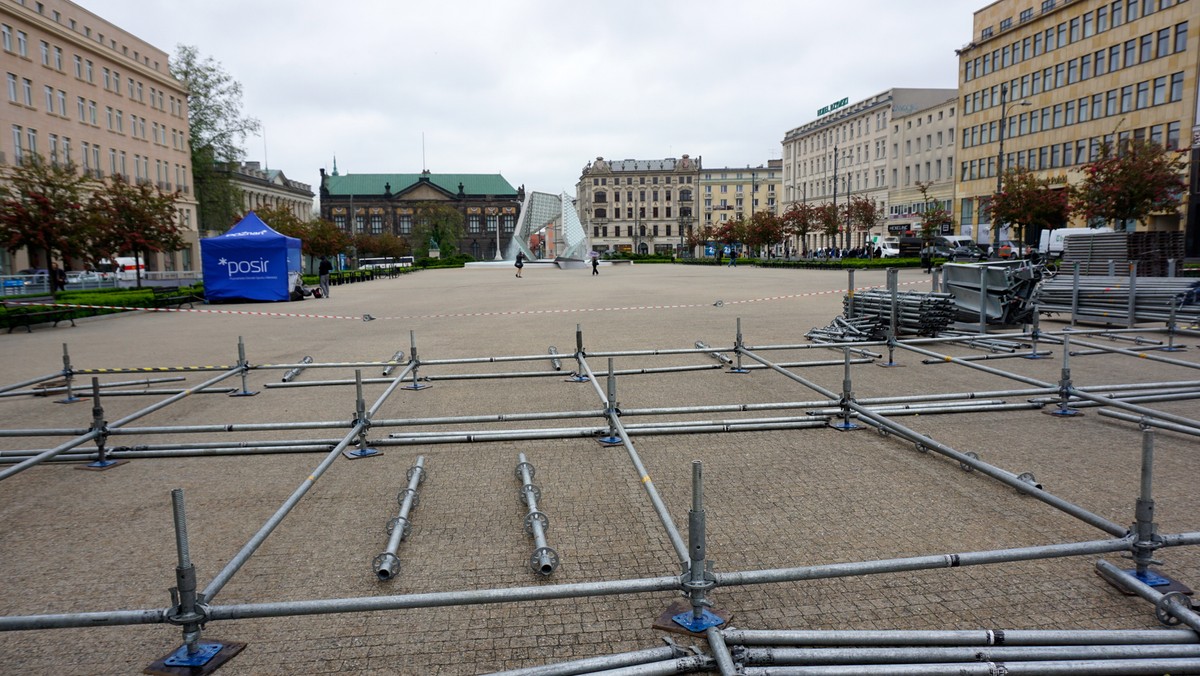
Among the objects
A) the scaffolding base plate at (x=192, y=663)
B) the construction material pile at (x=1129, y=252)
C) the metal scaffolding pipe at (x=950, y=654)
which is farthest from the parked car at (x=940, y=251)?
the scaffolding base plate at (x=192, y=663)

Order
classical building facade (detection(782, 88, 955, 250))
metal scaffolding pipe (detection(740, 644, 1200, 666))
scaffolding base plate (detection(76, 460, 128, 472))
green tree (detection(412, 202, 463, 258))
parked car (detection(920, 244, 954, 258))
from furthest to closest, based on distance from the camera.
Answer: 1. green tree (detection(412, 202, 463, 258))
2. classical building facade (detection(782, 88, 955, 250))
3. parked car (detection(920, 244, 954, 258))
4. scaffolding base plate (detection(76, 460, 128, 472))
5. metal scaffolding pipe (detection(740, 644, 1200, 666))

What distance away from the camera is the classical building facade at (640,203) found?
157250mm

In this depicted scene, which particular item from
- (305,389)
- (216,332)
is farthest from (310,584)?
(216,332)

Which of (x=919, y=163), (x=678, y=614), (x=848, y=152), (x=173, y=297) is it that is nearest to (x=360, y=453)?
(x=678, y=614)

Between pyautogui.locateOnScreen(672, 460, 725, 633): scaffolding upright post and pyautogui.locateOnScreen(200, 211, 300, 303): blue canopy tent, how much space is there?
29411mm

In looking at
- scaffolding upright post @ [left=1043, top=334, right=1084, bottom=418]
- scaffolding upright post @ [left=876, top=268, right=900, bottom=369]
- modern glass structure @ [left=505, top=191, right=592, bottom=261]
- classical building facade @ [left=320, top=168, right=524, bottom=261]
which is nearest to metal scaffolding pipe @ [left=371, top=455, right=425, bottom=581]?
scaffolding upright post @ [left=1043, top=334, right=1084, bottom=418]

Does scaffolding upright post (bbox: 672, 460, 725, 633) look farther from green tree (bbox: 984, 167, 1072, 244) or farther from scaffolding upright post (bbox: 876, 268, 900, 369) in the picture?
green tree (bbox: 984, 167, 1072, 244)

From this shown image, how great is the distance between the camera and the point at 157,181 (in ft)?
218

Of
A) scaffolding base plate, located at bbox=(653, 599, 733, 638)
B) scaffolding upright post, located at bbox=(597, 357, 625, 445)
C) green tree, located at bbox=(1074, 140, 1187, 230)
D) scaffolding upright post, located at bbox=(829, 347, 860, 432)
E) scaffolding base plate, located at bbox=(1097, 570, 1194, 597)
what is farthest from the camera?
green tree, located at bbox=(1074, 140, 1187, 230)

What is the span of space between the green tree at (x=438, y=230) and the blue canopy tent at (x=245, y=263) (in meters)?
80.0

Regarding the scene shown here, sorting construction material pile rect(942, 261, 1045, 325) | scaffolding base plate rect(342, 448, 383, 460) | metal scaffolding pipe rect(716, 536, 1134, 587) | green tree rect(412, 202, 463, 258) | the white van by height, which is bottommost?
scaffolding base plate rect(342, 448, 383, 460)

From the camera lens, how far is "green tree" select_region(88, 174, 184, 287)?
28609mm

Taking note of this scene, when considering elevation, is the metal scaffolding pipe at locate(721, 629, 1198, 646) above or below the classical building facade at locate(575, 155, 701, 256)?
below

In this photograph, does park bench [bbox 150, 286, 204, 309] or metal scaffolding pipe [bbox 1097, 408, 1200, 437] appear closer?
metal scaffolding pipe [bbox 1097, 408, 1200, 437]
